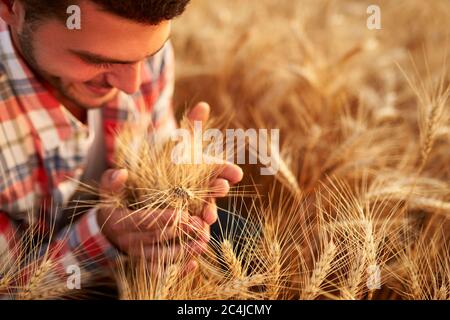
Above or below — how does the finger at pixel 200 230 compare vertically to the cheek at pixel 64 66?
below

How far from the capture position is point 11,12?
0.93 metres

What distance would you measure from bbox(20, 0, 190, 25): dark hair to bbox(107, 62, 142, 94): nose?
0.10 metres

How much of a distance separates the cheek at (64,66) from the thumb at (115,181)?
0.16 meters

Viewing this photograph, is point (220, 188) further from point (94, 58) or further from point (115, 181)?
point (94, 58)

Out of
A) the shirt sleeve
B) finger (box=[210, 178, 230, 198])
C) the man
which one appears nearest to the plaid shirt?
the man

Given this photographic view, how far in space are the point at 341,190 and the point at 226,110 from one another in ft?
0.96

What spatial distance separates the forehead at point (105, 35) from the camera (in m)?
0.85

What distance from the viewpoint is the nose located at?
3.06 ft

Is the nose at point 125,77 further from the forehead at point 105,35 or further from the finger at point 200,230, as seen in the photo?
the finger at point 200,230

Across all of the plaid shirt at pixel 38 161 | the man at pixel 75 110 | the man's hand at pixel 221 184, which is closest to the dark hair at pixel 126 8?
the man at pixel 75 110

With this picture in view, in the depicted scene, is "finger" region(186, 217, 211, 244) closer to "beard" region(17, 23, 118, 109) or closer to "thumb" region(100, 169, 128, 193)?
"thumb" region(100, 169, 128, 193)

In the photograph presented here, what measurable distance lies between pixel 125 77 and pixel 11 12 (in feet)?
A: 0.66

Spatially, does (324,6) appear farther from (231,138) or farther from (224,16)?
(231,138)
